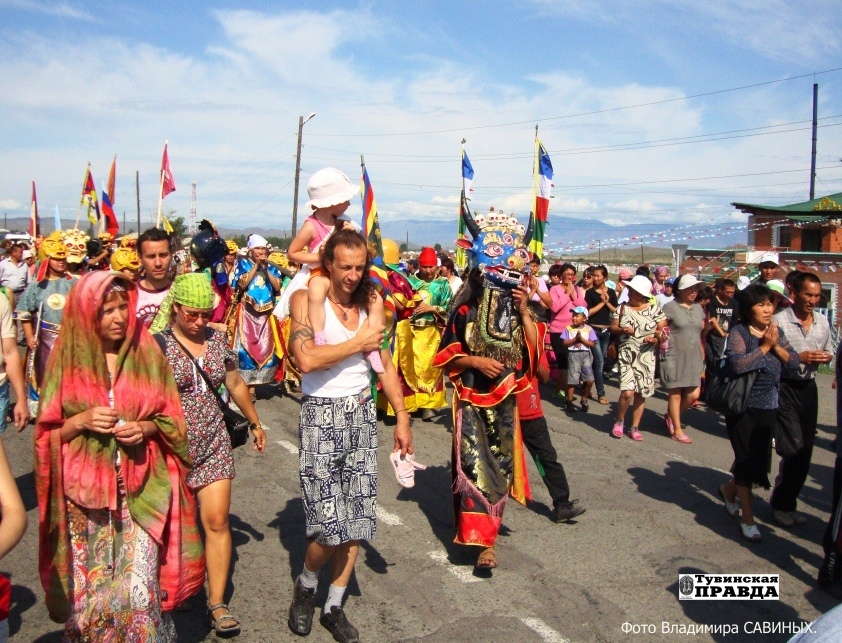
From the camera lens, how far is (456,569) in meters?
4.90

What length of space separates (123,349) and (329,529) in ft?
4.41

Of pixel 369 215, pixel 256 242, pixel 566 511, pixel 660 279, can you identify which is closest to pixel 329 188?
pixel 369 215

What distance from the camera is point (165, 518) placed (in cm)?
342

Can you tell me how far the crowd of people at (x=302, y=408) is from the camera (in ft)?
10.5

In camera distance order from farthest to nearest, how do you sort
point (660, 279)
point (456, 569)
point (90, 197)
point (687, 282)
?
point (90, 197) → point (660, 279) → point (687, 282) → point (456, 569)

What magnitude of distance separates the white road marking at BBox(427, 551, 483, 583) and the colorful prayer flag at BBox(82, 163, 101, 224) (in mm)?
13786

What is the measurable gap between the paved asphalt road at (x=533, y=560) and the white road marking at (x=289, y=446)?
0.04 m

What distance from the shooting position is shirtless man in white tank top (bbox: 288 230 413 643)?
384cm

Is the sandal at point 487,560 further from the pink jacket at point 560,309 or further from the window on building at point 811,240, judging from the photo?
the window on building at point 811,240

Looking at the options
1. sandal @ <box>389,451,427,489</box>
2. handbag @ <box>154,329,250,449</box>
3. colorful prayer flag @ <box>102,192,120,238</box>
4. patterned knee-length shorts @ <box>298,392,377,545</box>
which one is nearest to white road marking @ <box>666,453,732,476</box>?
sandal @ <box>389,451,427,489</box>

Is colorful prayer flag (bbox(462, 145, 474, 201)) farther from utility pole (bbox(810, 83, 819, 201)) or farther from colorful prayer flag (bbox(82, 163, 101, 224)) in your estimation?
utility pole (bbox(810, 83, 819, 201))

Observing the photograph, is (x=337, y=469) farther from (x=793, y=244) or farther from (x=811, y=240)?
(x=793, y=244)

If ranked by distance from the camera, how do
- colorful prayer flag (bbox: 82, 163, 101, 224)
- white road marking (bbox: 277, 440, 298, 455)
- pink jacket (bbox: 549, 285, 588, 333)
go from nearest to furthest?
white road marking (bbox: 277, 440, 298, 455) < pink jacket (bbox: 549, 285, 588, 333) < colorful prayer flag (bbox: 82, 163, 101, 224)

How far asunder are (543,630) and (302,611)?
126cm
